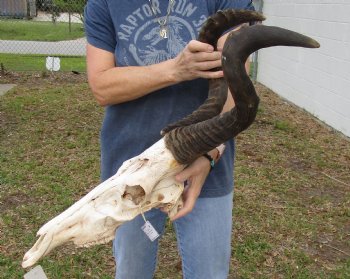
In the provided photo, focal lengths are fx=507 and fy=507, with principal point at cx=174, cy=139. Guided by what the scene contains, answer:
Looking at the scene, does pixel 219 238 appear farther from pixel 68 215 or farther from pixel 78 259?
pixel 78 259

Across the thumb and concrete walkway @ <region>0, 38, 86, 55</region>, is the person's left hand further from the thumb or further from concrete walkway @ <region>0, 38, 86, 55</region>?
concrete walkway @ <region>0, 38, 86, 55</region>

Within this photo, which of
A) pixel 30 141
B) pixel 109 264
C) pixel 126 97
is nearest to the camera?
pixel 126 97

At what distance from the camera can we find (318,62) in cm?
843

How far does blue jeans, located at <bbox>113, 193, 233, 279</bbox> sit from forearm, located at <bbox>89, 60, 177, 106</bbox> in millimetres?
552

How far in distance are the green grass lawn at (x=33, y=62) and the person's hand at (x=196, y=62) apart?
11196 mm

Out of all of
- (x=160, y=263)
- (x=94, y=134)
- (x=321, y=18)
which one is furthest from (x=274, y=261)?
(x=321, y=18)

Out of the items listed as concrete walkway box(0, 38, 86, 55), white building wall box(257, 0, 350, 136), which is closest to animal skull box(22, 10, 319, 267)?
white building wall box(257, 0, 350, 136)

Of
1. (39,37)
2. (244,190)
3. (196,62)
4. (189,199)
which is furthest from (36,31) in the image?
(196,62)

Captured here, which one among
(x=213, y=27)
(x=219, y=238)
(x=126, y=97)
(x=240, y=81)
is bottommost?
(x=219, y=238)

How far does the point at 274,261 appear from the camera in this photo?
3979 millimetres

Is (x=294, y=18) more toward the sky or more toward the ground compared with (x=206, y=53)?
more toward the ground

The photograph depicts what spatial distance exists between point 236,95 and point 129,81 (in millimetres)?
646

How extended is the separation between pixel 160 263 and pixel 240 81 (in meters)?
2.78

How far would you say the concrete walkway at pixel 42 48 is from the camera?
1660 centimetres
